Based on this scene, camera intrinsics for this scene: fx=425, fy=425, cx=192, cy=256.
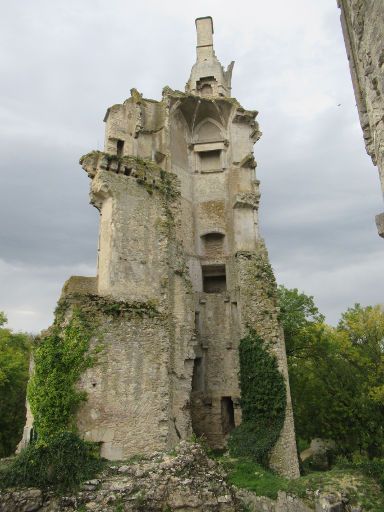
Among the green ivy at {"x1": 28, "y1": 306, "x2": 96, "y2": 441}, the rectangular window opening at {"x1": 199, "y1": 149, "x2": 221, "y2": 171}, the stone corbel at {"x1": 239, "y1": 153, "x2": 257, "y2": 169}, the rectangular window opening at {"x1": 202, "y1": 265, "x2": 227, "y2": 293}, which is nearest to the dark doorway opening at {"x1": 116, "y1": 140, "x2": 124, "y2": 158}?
the rectangular window opening at {"x1": 199, "y1": 149, "x2": 221, "y2": 171}

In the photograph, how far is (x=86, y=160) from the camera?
15.1 metres

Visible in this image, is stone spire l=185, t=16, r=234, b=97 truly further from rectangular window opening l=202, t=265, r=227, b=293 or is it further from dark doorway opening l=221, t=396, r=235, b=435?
dark doorway opening l=221, t=396, r=235, b=435

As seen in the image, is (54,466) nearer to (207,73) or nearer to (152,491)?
(152,491)

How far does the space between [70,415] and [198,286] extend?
29.1 feet

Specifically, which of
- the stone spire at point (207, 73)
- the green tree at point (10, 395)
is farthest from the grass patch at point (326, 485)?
the stone spire at point (207, 73)

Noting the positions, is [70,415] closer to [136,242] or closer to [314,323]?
[136,242]

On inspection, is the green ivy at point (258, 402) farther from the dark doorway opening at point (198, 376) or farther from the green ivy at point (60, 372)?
the green ivy at point (60, 372)

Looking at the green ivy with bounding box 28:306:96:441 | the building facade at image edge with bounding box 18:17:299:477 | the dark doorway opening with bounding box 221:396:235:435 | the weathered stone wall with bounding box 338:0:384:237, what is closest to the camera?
the weathered stone wall with bounding box 338:0:384:237

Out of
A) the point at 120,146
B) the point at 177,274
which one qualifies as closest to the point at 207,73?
the point at 120,146

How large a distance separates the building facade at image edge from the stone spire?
8 centimetres

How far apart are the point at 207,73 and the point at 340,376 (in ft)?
57.2

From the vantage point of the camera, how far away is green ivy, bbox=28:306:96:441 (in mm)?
11209

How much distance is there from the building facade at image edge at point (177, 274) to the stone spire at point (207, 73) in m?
0.08

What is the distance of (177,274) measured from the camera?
50.5 feet
